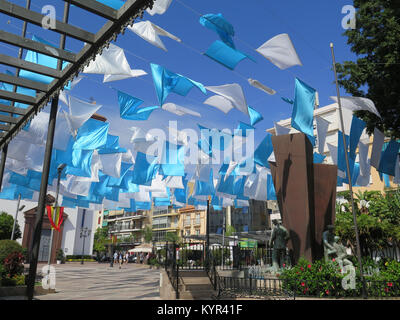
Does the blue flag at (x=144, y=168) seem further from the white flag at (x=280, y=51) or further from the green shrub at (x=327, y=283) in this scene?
the green shrub at (x=327, y=283)

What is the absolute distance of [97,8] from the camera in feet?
15.4

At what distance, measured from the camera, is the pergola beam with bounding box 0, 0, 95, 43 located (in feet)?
15.3

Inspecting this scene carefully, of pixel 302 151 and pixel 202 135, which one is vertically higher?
pixel 202 135

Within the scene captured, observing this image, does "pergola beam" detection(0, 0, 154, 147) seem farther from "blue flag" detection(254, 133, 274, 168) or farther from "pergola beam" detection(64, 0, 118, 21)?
"blue flag" detection(254, 133, 274, 168)

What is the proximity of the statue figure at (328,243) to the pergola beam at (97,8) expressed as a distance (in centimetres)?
993

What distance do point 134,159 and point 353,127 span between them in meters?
10.5

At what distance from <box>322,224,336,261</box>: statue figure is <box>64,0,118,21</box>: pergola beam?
993 centimetres

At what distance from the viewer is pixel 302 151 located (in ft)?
41.4

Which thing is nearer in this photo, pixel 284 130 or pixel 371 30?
pixel 284 130

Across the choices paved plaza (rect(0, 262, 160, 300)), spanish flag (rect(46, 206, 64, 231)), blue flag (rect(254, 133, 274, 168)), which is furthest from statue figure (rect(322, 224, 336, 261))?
spanish flag (rect(46, 206, 64, 231))

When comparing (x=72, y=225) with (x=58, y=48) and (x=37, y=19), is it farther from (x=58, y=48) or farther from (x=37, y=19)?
(x=37, y=19)

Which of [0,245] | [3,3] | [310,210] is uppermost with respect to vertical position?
[3,3]
